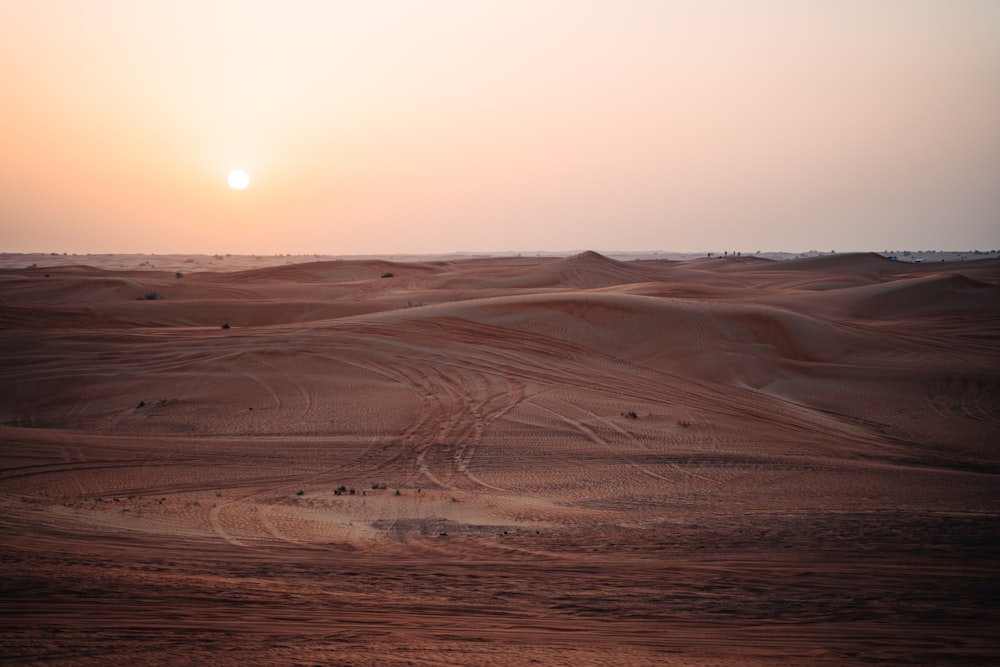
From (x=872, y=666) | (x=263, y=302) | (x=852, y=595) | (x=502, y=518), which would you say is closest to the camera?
(x=872, y=666)

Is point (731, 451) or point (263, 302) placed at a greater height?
point (263, 302)

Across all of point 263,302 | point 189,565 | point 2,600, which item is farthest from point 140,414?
point 263,302

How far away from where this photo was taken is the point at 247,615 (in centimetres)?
582

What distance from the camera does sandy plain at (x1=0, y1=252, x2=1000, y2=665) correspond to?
5711mm

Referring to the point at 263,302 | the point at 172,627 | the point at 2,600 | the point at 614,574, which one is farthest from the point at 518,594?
the point at 263,302

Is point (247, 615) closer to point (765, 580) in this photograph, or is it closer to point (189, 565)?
point (189, 565)

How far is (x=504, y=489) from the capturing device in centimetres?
1095

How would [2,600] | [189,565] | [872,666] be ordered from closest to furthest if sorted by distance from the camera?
[872,666], [2,600], [189,565]

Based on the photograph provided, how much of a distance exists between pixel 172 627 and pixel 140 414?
36.3ft

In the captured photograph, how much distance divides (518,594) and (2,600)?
3931 millimetres

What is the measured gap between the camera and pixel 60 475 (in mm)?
10750

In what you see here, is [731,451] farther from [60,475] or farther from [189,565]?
[60,475]

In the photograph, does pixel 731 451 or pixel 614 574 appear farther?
pixel 731 451

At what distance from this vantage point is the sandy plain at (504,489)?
18.7ft
